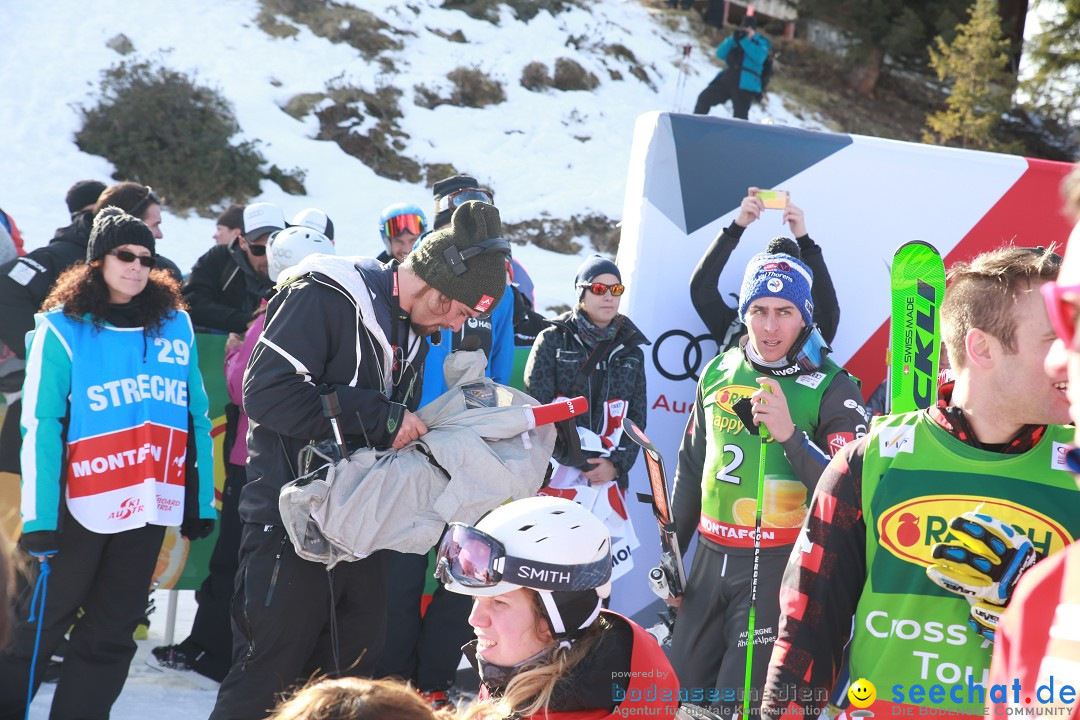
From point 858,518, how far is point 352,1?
22631 mm

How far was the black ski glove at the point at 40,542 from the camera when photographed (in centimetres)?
380

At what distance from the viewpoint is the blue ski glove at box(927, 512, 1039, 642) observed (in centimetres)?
215

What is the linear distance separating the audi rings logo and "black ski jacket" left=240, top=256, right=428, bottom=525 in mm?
2334

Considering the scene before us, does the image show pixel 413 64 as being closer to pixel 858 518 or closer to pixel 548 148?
pixel 548 148

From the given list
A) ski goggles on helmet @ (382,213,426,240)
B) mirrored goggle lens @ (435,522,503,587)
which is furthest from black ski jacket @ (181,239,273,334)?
mirrored goggle lens @ (435,522,503,587)

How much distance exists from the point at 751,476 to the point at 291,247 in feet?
8.33

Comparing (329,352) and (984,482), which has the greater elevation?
(329,352)

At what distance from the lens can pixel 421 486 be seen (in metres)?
3.26

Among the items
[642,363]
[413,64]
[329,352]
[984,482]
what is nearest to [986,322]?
[984,482]

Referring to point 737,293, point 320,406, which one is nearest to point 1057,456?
point 320,406

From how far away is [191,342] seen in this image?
439 centimetres

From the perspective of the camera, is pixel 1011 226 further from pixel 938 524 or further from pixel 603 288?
pixel 938 524

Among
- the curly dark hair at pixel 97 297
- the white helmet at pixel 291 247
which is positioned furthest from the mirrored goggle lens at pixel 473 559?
the white helmet at pixel 291 247

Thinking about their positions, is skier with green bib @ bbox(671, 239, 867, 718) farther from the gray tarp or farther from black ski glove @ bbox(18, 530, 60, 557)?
black ski glove @ bbox(18, 530, 60, 557)
